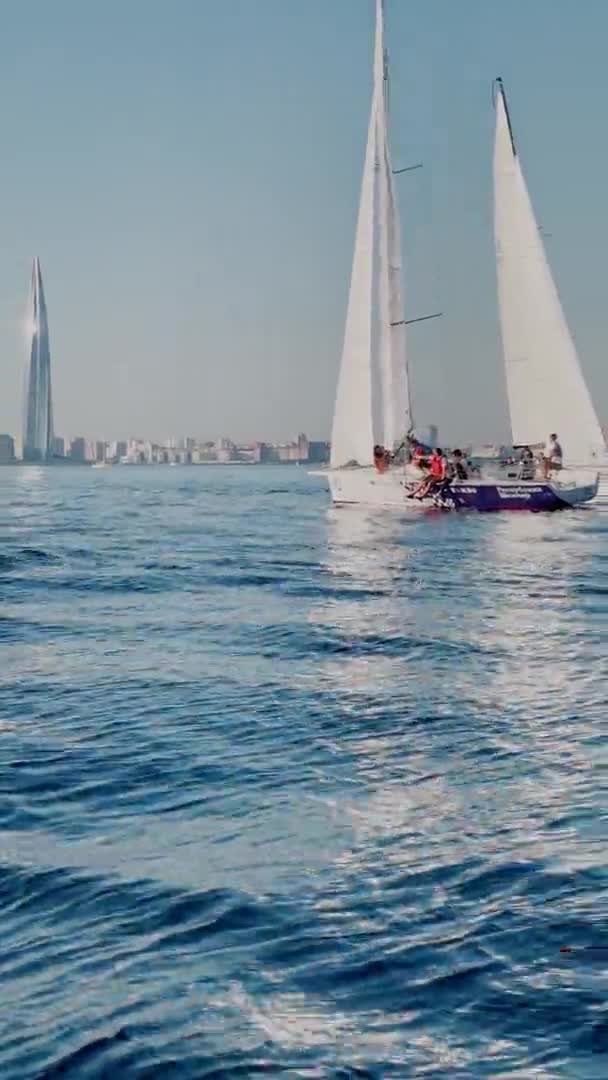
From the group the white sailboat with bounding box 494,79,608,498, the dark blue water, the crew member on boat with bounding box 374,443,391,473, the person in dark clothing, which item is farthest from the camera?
the white sailboat with bounding box 494,79,608,498

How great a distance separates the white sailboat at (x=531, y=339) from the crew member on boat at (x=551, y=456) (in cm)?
254

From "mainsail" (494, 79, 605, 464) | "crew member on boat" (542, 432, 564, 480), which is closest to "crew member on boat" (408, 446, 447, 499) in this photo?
"crew member on boat" (542, 432, 564, 480)

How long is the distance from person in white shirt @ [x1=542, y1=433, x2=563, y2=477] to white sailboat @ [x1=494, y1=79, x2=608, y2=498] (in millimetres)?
2541

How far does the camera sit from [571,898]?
4.95 metres

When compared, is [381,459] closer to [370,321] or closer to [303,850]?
[370,321]

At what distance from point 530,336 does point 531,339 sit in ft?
0.40

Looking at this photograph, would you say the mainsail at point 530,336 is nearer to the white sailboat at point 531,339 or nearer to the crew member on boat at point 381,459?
the white sailboat at point 531,339

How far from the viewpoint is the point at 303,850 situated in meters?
5.75

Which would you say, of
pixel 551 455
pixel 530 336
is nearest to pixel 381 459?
pixel 551 455

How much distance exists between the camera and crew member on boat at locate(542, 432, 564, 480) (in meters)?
41.9

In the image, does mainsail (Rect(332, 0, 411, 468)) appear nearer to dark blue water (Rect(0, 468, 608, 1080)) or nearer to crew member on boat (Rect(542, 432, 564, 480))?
crew member on boat (Rect(542, 432, 564, 480))

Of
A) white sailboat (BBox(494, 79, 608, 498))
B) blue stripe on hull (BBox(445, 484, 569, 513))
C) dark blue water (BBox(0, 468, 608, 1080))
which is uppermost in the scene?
white sailboat (BBox(494, 79, 608, 498))

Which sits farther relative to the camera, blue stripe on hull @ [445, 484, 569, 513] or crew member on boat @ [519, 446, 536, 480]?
Result: crew member on boat @ [519, 446, 536, 480]

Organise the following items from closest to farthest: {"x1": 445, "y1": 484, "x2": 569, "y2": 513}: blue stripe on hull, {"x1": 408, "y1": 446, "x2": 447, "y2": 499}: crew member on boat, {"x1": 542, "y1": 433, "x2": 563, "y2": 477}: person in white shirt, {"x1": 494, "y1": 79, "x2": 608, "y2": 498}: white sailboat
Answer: {"x1": 445, "y1": 484, "x2": 569, "y2": 513}: blue stripe on hull
{"x1": 408, "y1": 446, "x2": 447, "y2": 499}: crew member on boat
{"x1": 542, "y1": 433, "x2": 563, "y2": 477}: person in white shirt
{"x1": 494, "y1": 79, "x2": 608, "y2": 498}: white sailboat
